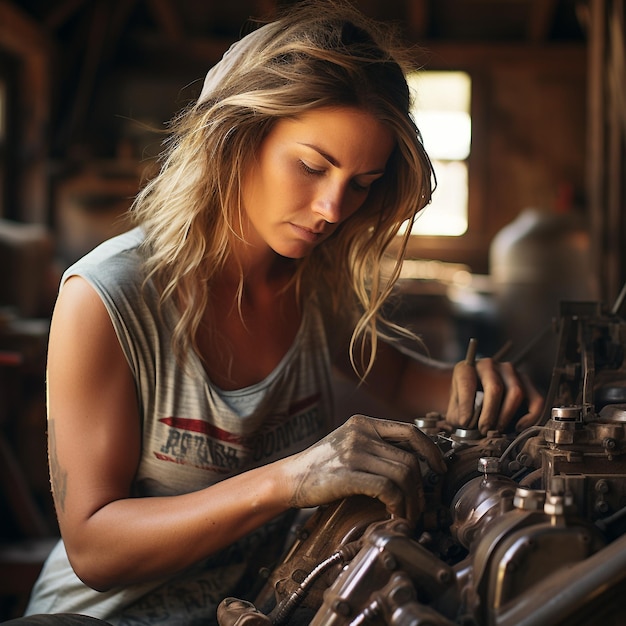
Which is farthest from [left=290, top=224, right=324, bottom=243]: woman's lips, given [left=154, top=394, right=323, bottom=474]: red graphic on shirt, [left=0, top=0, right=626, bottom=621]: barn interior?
[left=0, top=0, right=626, bottom=621]: barn interior

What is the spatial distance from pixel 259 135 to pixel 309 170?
4.6 inches

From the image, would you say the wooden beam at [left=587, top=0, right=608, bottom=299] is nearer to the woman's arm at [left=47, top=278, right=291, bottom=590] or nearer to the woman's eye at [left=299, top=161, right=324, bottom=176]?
the woman's eye at [left=299, top=161, right=324, bottom=176]

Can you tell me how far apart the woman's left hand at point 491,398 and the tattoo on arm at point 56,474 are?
2.18 ft

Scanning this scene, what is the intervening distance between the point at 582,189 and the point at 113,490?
7.36 metres

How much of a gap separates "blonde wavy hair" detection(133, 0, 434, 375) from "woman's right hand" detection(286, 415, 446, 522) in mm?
476

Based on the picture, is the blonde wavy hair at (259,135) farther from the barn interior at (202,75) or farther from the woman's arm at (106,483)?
the barn interior at (202,75)

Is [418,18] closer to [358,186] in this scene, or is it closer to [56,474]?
[358,186]

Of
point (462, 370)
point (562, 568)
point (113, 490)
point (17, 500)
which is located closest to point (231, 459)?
point (113, 490)

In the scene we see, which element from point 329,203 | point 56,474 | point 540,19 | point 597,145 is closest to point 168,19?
point 540,19

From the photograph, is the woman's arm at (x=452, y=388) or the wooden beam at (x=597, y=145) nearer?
the woman's arm at (x=452, y=388)

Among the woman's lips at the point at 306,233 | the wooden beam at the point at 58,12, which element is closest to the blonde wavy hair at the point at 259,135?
the woman's lips at the point at 306,233

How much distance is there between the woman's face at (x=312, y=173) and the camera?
1.46 m

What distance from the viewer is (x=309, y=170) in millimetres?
1491

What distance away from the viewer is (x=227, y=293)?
1726 millimetres
